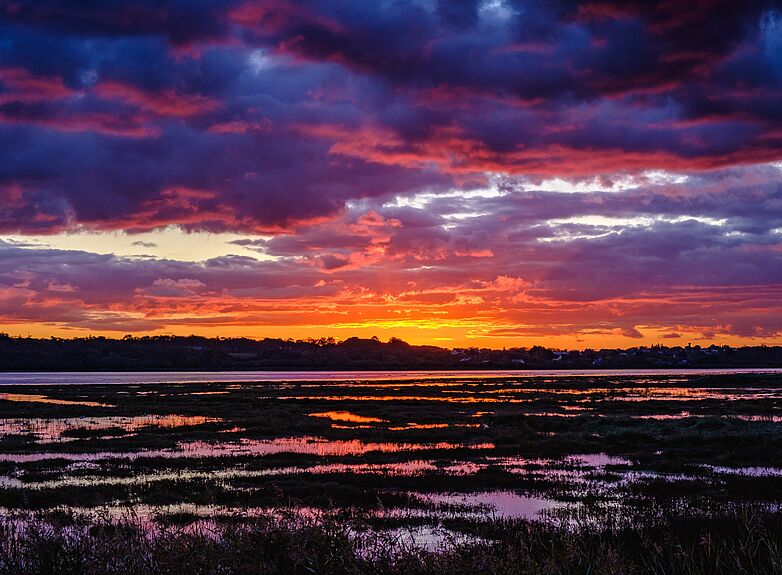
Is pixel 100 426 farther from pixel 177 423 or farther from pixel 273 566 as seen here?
pixel 273 566

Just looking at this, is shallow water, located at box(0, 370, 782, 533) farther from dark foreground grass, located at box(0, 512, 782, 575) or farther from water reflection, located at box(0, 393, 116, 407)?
water reflection, located at box(0, 393, 116, 407)

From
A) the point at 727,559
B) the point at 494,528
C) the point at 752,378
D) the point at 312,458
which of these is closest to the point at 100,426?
the point at 312,458

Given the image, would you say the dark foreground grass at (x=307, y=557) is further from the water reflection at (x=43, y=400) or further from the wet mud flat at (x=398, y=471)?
the water reflection at (x=43, y=400)

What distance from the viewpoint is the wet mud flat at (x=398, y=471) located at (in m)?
18.2

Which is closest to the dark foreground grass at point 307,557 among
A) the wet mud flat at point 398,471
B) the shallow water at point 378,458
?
the wet mud flat at point 398,471

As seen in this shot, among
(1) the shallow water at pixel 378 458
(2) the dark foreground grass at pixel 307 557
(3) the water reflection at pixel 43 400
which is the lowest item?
(3) the water reflection at pixel 43 400

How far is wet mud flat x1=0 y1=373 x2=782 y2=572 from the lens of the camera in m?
18.2

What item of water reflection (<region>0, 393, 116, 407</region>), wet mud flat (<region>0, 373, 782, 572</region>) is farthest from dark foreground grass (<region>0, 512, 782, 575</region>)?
water reflection (<region>0, 393, 116, 407</region>)

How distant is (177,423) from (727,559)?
141 feet

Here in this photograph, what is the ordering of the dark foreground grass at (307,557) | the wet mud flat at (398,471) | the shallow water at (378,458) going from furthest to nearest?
the shallow water at (378,458)
the wet mud flat at (398,471)
the dark foreground grass at (307,557)

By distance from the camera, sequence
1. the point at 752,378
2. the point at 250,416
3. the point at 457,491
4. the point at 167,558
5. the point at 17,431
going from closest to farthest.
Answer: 1. the point at 167,558
2. the point at 457,491
3. the point at 17,431
4. the point at 250,416
5. the point at 752,378

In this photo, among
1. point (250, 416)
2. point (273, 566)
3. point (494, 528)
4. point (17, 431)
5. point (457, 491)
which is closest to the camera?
point (273, 566)

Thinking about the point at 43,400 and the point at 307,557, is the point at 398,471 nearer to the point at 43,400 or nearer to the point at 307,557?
the point at 307,557

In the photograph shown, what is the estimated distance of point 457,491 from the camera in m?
23.8
